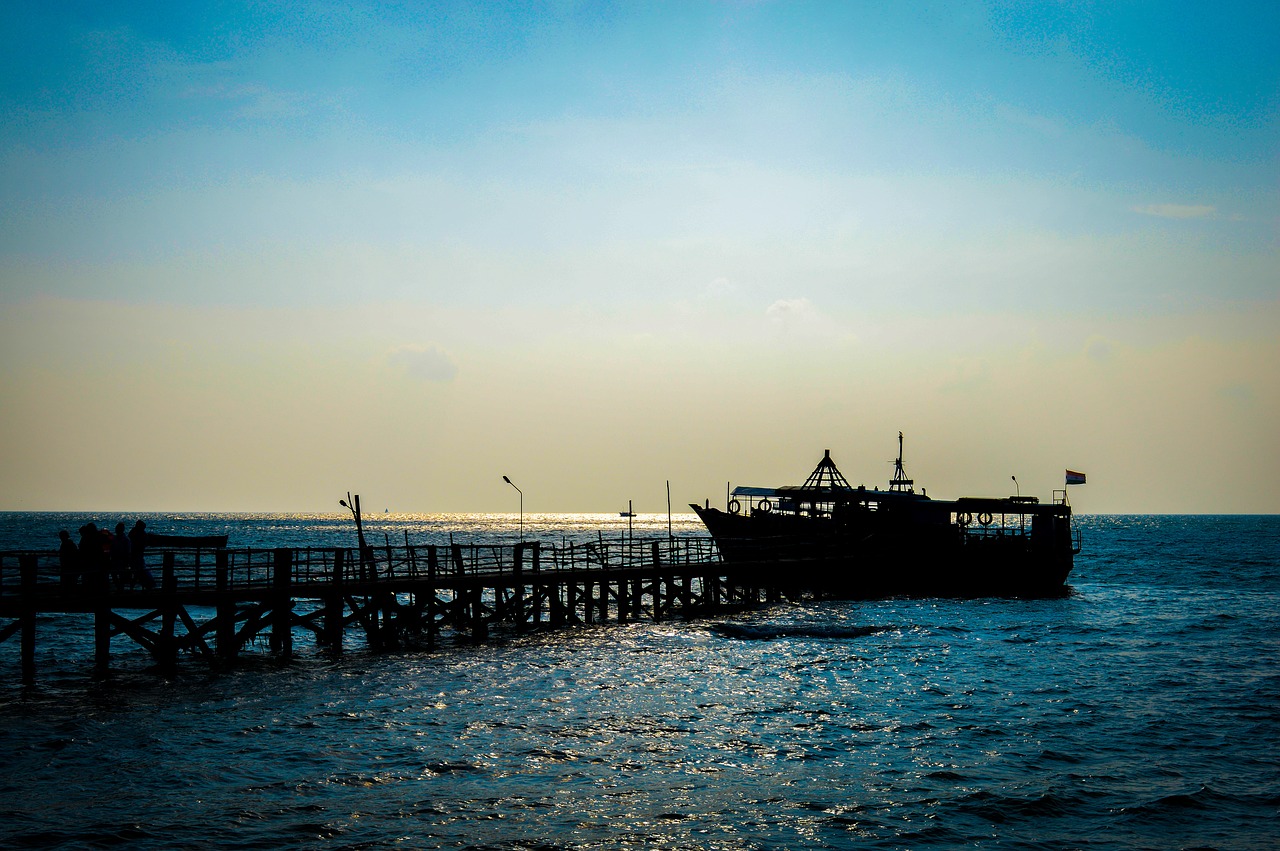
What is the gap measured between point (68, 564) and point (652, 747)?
19.0 metres

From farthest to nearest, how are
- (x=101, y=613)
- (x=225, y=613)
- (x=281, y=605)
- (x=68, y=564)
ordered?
(x=281, y=605), (x=225, y=613), (x=101, y=613), (x=68, y=564)

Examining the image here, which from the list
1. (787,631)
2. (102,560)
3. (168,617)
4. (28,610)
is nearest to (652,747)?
(168,617)

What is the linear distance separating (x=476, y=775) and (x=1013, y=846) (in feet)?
33.3

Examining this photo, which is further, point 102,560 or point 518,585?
point 518,585

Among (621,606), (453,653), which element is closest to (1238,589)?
(621,606)

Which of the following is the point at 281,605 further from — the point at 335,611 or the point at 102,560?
the point at 102,560

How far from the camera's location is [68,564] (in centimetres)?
2873

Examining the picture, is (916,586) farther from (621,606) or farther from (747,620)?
(621,606)

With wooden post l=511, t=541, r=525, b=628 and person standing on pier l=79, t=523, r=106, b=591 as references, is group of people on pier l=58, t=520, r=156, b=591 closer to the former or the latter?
person standing on pier l=79, t=523, r=106, b=591

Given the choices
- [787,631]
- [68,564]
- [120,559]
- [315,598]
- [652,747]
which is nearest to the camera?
[652,747]

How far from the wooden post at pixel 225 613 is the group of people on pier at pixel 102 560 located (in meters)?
2.04

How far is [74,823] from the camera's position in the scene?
1658cm

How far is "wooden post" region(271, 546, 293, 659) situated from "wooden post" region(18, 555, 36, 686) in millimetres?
6907

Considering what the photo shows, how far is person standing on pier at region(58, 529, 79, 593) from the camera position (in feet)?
90.4
